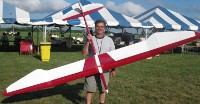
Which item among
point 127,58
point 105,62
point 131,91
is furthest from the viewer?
point 131,91

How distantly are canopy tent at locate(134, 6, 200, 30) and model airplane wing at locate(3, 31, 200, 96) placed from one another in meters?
15.8

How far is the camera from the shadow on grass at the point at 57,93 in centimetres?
650

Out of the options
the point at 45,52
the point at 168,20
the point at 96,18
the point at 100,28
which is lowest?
the point at 45,52

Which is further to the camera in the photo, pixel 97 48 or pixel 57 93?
pixel 57 93

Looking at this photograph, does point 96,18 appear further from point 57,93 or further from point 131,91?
point 57,93

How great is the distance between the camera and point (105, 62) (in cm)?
524

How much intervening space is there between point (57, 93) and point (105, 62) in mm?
2388

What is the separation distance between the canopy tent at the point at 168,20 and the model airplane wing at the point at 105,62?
51.8 feet

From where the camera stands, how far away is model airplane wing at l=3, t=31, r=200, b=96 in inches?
206

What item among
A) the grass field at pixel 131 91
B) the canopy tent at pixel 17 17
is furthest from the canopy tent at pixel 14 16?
the grass field at pixel 131 91

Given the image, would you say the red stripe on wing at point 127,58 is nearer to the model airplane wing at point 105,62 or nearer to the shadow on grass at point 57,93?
the model airplane wing at point 105,62

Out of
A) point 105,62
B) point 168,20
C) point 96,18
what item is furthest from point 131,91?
point 168,20

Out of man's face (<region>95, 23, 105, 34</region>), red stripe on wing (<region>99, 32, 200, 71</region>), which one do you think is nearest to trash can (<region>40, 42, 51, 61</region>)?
red stripe on wing (<region>99, 32, 200, 71</region>)

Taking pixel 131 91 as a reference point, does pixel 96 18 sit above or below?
above
